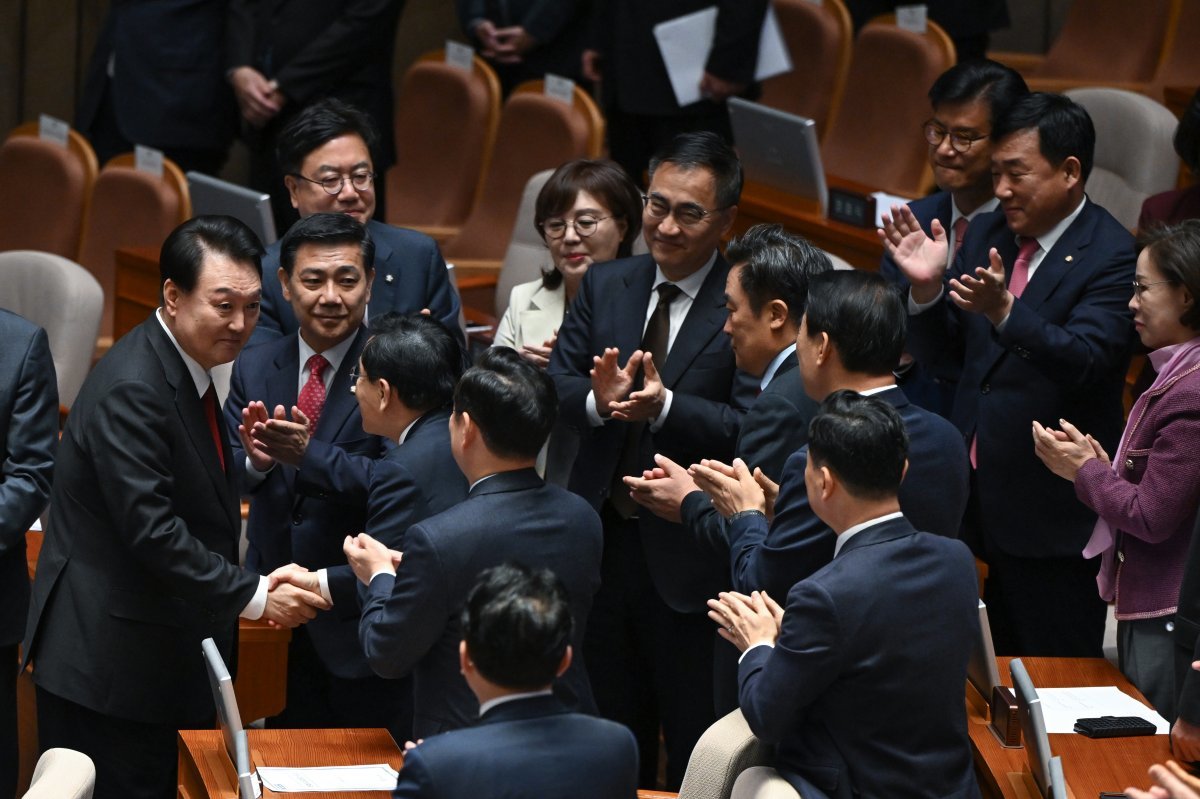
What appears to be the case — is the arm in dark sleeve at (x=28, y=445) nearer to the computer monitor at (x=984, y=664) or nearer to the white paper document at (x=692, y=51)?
the computer monitor at (x=984, y=664)

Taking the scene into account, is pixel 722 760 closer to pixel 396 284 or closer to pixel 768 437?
pixel 768 437

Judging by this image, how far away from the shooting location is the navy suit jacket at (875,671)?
96.0 inches

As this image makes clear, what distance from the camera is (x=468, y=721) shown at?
2.67m

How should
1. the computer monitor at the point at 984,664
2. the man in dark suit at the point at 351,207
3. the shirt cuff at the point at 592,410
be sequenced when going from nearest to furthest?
1. the computer monitor at the point at 984,664
2. the shirt cuff at the point at 592,410
3. the man in dark suit at the point at 351,207

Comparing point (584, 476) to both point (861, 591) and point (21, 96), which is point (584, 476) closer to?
point (861, 591)

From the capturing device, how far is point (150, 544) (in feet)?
9.77

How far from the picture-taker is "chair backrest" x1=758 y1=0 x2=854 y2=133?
6180 millimetres

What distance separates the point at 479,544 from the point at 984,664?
999 mm

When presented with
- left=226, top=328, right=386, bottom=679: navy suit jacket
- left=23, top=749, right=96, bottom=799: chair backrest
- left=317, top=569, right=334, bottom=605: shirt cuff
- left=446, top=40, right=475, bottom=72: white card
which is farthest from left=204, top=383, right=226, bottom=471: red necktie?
left=446, top=40, right=475, bottom=72: white card

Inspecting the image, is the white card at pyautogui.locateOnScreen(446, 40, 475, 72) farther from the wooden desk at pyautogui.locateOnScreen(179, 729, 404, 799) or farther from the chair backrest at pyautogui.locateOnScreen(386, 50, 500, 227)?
the wooden desk at pyautogui.locateOnScreen(179, 729, 404, 799)

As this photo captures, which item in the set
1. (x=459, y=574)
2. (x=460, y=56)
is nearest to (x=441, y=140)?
(x=460, y=56)

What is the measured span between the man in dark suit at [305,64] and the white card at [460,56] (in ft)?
2.25

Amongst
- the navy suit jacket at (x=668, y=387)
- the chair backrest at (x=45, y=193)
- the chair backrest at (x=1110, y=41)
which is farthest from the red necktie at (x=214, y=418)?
the chair backrest at (x=1110, y=41)

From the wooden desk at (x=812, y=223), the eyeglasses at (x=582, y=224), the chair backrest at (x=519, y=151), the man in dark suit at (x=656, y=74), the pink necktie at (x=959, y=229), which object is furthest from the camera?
the chair backrest at (x=519, y=151)
